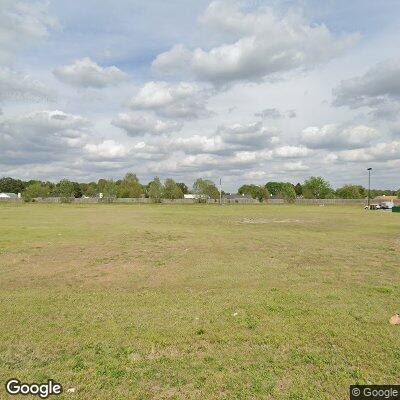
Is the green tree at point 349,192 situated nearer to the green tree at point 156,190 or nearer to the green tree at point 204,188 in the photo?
the green tree at point 204,188

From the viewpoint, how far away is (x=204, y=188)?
431 feet

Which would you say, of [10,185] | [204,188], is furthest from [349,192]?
[10,185]

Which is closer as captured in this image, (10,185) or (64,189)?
(64,189)

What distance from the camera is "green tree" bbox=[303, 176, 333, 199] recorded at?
432 ft

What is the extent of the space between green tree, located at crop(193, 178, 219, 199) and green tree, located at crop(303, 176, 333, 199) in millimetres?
34231

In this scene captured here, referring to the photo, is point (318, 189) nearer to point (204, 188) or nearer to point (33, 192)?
point (204, 188)

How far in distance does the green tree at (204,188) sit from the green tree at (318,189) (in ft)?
112

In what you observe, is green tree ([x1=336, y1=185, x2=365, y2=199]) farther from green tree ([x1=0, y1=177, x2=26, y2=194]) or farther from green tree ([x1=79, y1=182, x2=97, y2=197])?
green tree ([x1=0, y1=177, x2=26, y2=194])

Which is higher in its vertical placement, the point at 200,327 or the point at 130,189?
the point at 130,189

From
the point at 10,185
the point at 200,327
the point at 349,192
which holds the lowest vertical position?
the point at 200,327

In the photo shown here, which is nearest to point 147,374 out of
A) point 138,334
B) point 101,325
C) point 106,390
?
point 106,390

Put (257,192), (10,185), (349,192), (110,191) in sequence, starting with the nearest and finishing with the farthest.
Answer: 1. (110,191)
2. (349,192)
3. (257,192)
4. (10,185)

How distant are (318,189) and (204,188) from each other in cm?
4112

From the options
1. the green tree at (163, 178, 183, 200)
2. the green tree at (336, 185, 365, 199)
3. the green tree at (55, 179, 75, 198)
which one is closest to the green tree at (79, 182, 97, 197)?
the green tree at (55, 179, 75, 198)
